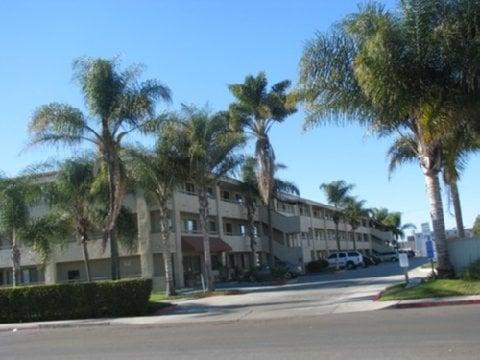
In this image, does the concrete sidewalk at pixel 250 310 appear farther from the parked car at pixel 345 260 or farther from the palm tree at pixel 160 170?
the parked car at pixel 345 260

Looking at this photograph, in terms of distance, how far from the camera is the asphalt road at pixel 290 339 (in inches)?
427

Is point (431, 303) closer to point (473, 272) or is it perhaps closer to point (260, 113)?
point (473, 272)

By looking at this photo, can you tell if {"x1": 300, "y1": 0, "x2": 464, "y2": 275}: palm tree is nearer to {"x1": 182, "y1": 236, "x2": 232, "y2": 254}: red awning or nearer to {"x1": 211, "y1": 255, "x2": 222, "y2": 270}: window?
{"x1": 182, "y1": 236, "x2": 232, "y2": 254}: red awning

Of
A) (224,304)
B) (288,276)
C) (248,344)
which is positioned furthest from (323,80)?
(288,276)

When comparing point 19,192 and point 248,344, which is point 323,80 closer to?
point 248,344

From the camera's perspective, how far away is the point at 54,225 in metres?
35.1

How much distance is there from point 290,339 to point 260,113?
29715mm

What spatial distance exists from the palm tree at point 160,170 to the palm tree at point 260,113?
9.75 meters

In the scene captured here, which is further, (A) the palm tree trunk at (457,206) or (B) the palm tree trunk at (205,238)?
(B) the palm tree trunk at (205,238)

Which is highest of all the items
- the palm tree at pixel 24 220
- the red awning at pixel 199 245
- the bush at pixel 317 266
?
the palm tree at pixel 24 220

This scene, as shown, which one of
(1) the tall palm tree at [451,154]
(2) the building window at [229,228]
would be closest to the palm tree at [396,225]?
(2) the building window at [229,228]

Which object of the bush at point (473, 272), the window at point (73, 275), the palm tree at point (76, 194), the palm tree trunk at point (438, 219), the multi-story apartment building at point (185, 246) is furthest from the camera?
the window at point (73, 275)

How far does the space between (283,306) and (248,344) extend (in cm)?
1012

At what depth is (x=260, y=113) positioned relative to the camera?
4206 cm
